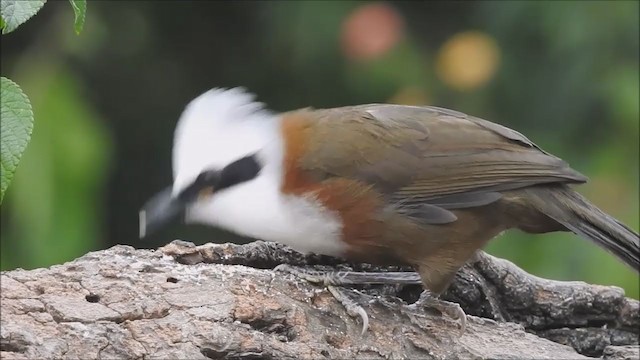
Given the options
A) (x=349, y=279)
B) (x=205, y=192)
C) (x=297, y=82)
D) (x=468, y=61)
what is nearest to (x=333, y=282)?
(x=349, y=279)

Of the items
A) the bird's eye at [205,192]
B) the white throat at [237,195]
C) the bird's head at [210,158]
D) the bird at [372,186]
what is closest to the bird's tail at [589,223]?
the bird at [372,186]

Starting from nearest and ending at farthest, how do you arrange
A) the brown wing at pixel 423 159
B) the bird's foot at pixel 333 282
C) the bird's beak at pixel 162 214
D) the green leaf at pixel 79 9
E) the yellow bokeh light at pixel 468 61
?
the green leaf at pixel 79 9
the bird's foot at pixel 333 282
the bird's beak at pixel 162 214
the brown wing at pixel 423 159
the yellow bokeh light at pixel 468 61

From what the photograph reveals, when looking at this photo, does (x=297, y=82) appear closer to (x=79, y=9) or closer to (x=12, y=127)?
(x=79, y=9)

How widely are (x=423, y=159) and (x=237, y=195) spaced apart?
1.79ft

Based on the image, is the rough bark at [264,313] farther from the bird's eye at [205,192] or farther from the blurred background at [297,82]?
the blurred background at [297,82]

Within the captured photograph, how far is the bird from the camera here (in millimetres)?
2955

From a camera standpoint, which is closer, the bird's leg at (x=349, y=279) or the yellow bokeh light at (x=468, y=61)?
the bird's leg at (x=349, y=279)

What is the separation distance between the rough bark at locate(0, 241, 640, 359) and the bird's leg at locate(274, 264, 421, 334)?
0.08 ft

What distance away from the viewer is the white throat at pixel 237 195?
9.59ft

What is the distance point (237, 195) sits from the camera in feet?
9.81

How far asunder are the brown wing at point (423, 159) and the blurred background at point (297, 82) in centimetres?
112

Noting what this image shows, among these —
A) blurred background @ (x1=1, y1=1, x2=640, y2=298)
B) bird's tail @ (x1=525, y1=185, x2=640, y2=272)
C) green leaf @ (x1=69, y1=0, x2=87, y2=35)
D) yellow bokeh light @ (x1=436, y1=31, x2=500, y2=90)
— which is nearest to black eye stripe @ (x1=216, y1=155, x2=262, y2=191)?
bird's tail @ (x1=525, y1=185, x2=640, y2=272)

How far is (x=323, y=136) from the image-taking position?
3.11 m

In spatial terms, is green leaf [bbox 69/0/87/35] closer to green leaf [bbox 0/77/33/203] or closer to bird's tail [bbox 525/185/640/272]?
green leaf [bbox 0/77/33/203]
